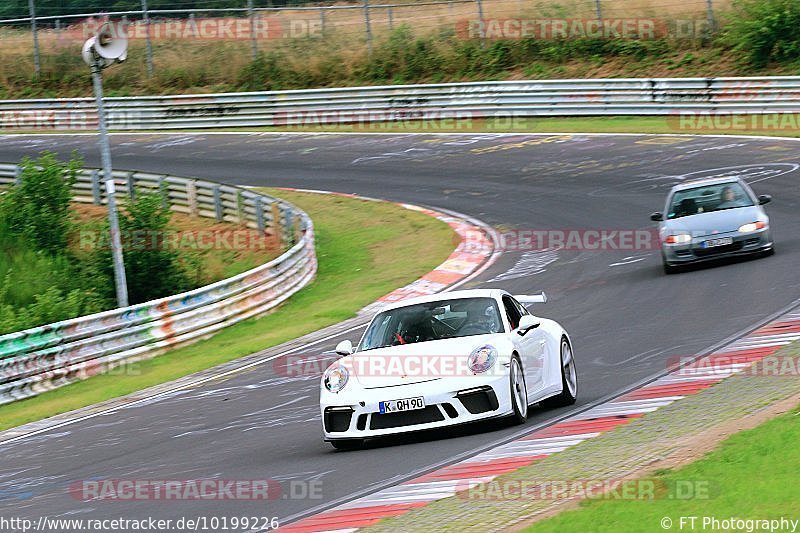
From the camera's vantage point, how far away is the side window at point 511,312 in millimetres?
11422

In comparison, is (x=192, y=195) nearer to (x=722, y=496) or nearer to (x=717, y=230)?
(x=717, y=230)

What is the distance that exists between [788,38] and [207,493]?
3181cm

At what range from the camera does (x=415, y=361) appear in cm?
1064

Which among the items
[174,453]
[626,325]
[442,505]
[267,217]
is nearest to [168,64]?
[267,217]

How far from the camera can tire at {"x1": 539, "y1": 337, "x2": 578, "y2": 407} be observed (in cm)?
1168

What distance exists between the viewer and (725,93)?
3394 centimetres

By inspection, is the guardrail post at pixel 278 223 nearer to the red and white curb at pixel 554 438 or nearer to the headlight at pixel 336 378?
the red and white curb at pixel 554 438

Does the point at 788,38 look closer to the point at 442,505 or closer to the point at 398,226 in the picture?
the point at 398,226

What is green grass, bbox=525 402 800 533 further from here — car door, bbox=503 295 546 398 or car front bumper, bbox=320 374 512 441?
car door, bbox=503 295 546 398

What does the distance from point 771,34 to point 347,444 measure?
29.6 meters

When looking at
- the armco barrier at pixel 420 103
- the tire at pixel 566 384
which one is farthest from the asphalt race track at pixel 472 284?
the armco barrier at pixel 420 103

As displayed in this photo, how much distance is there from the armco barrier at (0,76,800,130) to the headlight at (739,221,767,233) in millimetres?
14872

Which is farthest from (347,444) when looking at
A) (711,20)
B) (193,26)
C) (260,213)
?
(193,26)

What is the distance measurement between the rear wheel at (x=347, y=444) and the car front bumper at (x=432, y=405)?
9cm
